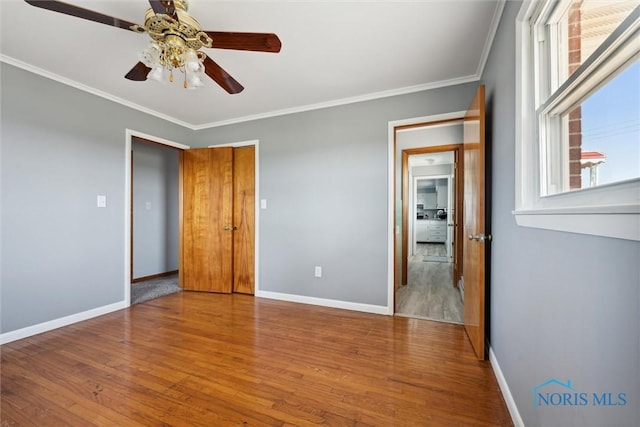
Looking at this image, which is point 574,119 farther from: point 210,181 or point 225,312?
point 210,181

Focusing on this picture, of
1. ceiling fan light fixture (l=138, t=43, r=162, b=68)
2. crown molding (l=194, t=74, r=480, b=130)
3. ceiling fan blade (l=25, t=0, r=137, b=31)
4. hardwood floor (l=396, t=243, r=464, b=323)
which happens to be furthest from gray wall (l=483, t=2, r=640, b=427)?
ceiling fan blade (l=25, t=0, r=137, b=31)

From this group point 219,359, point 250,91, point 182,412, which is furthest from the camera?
point 250,91

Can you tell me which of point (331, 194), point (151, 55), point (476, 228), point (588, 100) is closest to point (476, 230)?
point (476, 228)

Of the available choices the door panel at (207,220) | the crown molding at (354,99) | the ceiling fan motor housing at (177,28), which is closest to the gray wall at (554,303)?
the crown molding at (354,99)

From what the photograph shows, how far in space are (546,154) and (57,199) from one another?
375 centimetres

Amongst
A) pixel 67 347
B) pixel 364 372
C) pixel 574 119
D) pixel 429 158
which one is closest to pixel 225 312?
pixel 67 347

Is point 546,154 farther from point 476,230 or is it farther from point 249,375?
point 249,375

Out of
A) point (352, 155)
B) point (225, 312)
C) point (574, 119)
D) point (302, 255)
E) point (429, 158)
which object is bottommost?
point (225, 312)

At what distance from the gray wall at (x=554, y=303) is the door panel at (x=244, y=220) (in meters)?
2.75

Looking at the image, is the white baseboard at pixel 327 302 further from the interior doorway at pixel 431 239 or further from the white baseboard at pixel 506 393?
the white baseboard at pixel 506 393

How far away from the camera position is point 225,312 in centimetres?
288

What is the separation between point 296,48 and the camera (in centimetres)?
208

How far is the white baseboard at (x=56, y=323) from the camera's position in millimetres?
2200

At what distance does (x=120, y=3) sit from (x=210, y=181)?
2239mm
